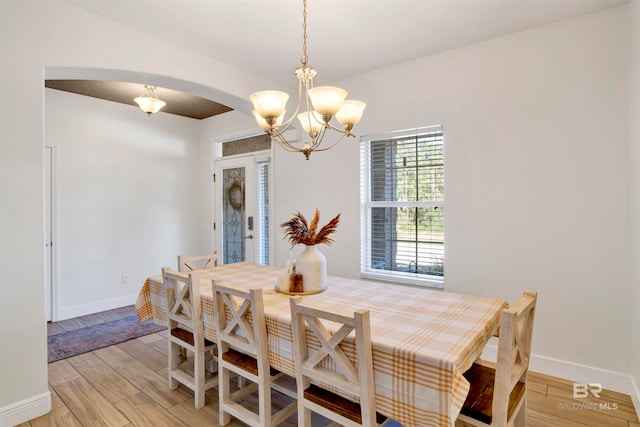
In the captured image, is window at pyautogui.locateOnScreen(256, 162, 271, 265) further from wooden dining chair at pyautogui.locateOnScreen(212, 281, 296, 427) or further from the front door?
wooden dining chair at pyautogui.locateOnScreen(212, 281, 296, 427)

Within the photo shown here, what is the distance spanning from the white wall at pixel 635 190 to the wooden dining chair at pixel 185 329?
2.69 meters

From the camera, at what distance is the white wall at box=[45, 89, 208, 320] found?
4004 mm

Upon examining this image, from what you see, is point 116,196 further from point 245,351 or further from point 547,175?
point 547,175

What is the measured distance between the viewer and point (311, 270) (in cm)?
216

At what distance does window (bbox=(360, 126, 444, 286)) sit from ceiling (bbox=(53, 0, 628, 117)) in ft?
2.52

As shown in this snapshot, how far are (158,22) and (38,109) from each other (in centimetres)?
102

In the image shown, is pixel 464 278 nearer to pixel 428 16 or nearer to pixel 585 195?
pixel 585 195

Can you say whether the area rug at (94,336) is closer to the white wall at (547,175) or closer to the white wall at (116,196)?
the white wall at (116,196)

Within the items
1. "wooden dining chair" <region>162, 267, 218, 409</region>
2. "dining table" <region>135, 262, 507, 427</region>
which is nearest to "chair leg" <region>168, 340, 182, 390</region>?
"wooden dining chair" <region>162, 267, 218, 409</region>

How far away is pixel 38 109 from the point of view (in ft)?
7.06

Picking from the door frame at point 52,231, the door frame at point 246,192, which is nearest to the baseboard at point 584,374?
the door frame at point 246,192

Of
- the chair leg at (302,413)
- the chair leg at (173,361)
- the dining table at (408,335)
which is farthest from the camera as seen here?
the chair leg at (173,361)

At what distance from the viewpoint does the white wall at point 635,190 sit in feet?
6.72

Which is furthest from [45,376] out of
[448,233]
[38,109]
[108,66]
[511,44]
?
[511,44]
